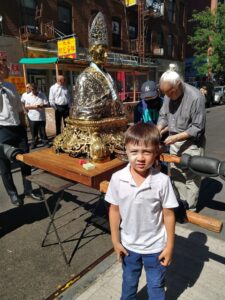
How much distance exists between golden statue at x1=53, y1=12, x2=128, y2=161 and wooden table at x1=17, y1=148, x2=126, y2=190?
0.10 metres

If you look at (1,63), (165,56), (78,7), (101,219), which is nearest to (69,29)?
(78,7)

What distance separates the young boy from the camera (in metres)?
1.54

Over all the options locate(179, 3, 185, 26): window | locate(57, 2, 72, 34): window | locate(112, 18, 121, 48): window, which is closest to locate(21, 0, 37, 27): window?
locate(57, 2, 72, 34): window

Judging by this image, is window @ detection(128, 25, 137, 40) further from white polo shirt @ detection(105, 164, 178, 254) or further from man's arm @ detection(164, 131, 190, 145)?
white polo shirt @ detection(105, 164, 178, 254)

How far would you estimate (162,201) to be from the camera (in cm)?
158

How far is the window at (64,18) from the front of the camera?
14.7m

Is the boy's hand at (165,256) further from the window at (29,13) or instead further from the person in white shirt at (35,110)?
the window at (29,13)

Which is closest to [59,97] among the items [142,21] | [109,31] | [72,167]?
[72,167]

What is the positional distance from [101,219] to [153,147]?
2.13 m

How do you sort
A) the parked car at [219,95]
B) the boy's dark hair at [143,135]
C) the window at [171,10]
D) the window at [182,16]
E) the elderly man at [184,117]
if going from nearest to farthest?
the boy's dark hair at [143,135], the elderly man at [184,117], the parked car at [219,95], the window at [171,10], the window at [182,16]

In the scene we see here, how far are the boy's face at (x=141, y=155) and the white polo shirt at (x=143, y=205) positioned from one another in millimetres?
87

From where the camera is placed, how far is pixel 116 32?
18.8m

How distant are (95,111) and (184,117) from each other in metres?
0.99

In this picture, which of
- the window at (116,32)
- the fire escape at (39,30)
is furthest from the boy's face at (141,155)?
the window at (116,32)
